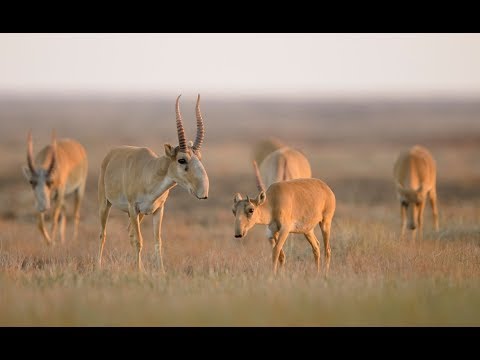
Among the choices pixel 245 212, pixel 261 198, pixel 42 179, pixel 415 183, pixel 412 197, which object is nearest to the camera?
pixel 245 212

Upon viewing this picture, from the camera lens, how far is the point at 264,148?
1795 cm

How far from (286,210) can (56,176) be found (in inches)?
259

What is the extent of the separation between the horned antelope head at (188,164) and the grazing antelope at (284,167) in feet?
11.0

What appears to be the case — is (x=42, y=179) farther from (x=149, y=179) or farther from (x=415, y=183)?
(x=415, y=183)

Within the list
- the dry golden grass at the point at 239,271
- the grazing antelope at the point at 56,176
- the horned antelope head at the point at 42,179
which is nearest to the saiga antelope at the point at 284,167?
the dry golden grass at the point at 239,271

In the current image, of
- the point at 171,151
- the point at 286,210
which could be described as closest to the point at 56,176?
the point at 171,151

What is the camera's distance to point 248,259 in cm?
1240

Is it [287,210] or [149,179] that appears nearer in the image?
[287,210]

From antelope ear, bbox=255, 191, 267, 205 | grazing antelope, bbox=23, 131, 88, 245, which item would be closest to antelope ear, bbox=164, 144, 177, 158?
antelope ear, bbox=255, 191, 267, 205

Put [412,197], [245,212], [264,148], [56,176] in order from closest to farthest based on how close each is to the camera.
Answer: [245,212] → [56,176] → [412,197] → [264,148]

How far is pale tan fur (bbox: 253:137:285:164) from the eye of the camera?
17.7 meters

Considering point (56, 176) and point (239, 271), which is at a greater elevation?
point (56, 176)

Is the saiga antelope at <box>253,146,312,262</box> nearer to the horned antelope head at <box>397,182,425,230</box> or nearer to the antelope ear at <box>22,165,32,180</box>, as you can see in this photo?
the horned antelope head at <box>397,182,425,230</box>

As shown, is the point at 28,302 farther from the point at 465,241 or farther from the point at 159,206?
the point at 465,241
